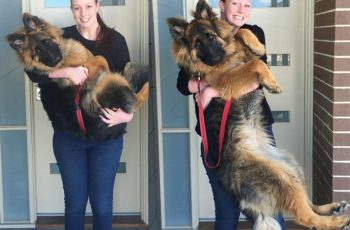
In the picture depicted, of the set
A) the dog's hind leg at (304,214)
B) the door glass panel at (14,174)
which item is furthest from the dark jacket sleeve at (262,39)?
the door glass panel at (14,174)

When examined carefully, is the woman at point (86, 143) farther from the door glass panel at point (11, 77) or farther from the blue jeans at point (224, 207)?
the door glass panel at point (11, 77)

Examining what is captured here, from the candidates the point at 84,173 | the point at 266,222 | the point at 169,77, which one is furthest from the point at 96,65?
the point at 266,222

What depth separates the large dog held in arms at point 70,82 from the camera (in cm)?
331

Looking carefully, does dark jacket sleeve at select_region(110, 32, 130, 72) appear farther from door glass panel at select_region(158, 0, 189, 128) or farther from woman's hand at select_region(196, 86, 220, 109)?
door glass panel at select_region(158, 0, 189, 128)

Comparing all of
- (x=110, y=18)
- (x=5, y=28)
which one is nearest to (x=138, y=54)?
(x=110, y=18)

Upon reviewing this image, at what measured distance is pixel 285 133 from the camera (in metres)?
4.45

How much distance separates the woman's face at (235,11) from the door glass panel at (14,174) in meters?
2.34

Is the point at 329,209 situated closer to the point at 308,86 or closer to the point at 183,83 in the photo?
the point at 183,83

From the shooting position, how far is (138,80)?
360cm

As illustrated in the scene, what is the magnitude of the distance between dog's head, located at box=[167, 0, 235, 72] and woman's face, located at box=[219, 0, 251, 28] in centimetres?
5

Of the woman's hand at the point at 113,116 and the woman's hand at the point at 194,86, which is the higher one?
the woman's hand at the point at 194,86

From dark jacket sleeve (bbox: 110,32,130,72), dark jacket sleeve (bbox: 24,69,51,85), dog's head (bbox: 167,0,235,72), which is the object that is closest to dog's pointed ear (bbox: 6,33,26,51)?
dark jacket sleeve (bbox: 24,69,51,85)

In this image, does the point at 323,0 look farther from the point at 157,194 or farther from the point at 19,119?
the point at 19,119

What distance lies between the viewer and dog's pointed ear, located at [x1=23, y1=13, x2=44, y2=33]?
3.30 meters
